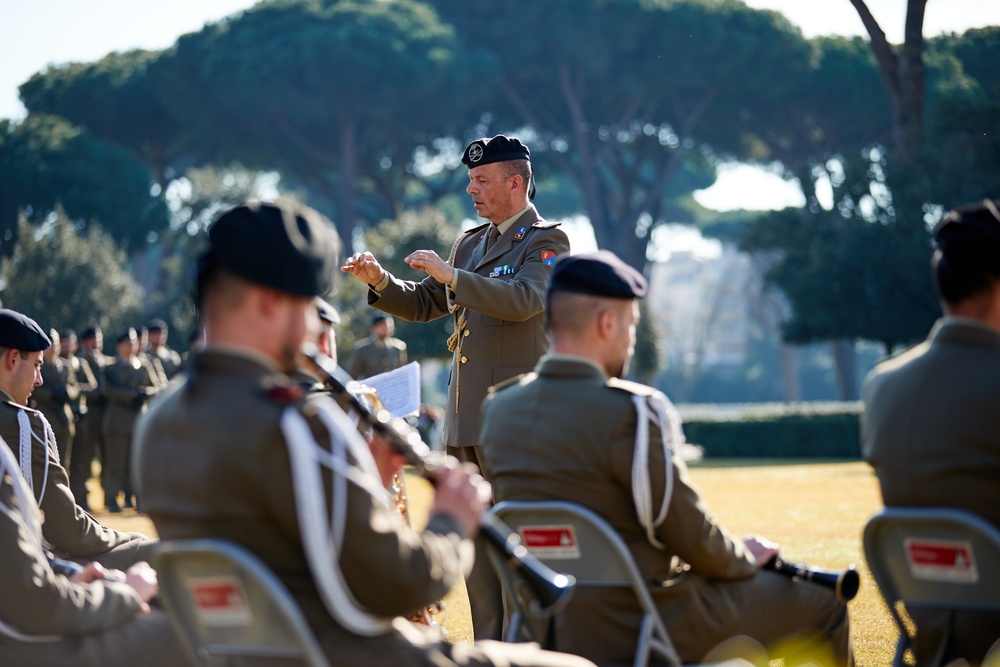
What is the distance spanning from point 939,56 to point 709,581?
3555 cm

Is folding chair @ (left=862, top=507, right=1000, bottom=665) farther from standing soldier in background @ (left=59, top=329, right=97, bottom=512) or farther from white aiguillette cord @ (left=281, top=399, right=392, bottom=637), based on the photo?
standing soldier in background @ (left=59, top=329, right=97, bottom=512)

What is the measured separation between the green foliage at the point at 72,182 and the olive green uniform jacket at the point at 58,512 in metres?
35.4

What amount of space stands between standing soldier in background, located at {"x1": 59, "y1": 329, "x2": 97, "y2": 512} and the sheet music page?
34.7 feet

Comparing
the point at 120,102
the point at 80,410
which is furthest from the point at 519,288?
the point at 120,102

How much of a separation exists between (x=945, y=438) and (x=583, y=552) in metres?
1.01

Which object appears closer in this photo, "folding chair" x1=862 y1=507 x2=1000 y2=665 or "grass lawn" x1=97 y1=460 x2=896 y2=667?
"folding chair" x1=862 y1=507 x2=1000 y2=665

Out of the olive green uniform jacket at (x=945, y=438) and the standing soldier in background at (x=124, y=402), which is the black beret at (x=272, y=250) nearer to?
the olive green uniform jacket at (x=945, y=438)

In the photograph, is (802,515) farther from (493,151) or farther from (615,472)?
(615,472)

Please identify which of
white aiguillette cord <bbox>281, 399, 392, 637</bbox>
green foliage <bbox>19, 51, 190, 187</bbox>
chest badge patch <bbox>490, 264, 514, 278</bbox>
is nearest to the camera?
white aiguillette cord <bbox>281, 399, 392, 637</bbox>

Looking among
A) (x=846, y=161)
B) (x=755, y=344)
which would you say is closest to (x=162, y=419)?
(x=846, y=161)

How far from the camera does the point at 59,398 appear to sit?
49.8 ft

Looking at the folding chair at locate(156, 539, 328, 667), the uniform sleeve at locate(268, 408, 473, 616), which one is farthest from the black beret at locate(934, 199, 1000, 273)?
the folding chair at locate(156, 539, 328, 667)

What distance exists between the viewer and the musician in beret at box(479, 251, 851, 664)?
3641mm

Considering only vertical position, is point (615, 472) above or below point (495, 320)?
below
